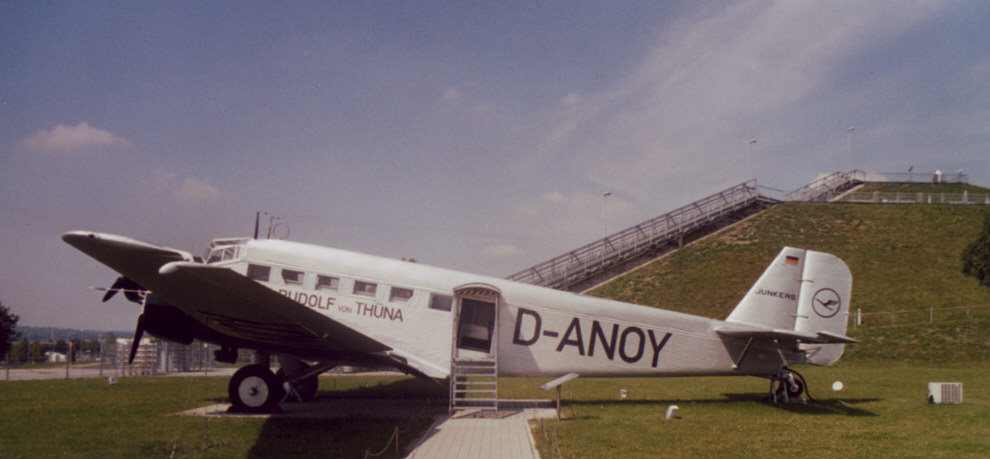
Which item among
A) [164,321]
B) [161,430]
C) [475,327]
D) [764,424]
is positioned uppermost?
[475,327]

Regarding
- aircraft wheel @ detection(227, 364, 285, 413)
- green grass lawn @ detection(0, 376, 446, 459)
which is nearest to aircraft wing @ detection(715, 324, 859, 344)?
green grass lawn @ detection(0, 376, 446, 459)

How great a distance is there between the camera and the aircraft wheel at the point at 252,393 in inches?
460

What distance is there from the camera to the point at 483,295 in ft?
40.1

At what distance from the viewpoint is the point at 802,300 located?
1370cm

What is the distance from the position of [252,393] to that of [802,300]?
12.6 m

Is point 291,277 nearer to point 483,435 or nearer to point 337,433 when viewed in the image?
point 337,433

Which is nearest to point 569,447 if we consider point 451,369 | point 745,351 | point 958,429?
point 451,369

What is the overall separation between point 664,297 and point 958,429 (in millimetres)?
22261

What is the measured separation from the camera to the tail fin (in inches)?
532

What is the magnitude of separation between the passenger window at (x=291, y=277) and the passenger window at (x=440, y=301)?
2762 millimetres

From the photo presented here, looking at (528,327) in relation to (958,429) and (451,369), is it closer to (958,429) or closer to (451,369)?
(451,369)

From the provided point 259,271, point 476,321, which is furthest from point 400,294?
point 259,271

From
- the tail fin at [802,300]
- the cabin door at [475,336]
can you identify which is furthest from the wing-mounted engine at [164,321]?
the tail fin at [802,300]

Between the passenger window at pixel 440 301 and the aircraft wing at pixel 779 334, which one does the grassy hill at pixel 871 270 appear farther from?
the passenger window at pixel 440 301
